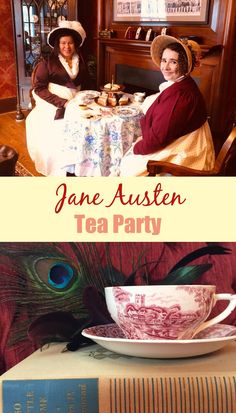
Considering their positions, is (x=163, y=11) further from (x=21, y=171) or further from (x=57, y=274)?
(x=57, y=274)

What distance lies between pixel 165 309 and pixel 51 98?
98 cm

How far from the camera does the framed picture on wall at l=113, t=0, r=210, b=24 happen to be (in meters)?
1.09

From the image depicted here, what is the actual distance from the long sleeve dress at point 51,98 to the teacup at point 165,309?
61 centimetres

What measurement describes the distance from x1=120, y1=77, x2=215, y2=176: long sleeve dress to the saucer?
544 millimetres

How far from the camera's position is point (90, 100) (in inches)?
46.0

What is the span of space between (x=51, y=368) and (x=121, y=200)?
135 millimetres

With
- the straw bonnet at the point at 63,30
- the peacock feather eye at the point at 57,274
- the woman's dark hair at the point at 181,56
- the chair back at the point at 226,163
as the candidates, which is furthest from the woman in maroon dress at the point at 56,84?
the peacock feather eye at the point at 57,274

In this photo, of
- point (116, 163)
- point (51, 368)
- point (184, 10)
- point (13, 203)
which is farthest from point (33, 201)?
point (184, 10)

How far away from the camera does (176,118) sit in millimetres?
874

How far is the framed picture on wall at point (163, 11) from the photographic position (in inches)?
43.1

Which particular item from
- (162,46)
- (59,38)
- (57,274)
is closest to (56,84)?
(59,38)

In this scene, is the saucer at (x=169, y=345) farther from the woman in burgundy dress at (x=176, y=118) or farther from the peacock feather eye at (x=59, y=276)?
the woman in burgundy dress at (x=176, y=118)

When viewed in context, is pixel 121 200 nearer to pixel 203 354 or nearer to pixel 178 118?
pixel 203 354

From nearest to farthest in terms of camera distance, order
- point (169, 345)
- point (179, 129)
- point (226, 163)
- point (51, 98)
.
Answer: point (169, 345)
point (226, 163)
point (179, 129)
point (51, 98)
